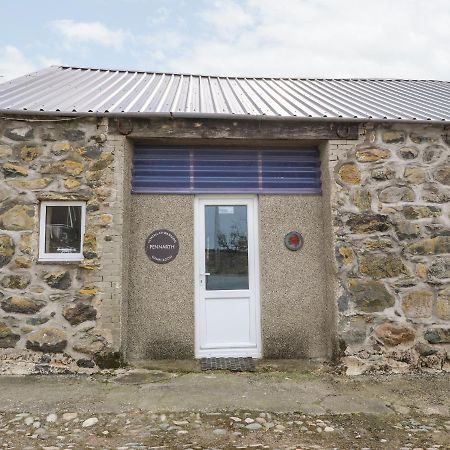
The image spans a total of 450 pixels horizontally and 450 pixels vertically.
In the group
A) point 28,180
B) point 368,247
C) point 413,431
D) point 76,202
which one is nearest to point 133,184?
point 76,202

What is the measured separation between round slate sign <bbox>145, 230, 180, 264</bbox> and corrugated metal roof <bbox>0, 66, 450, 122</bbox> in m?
1.52

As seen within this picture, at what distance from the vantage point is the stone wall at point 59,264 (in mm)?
5039

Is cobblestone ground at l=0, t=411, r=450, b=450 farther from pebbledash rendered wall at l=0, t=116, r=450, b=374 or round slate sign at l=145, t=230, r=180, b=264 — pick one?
round slate sign at l=145, t=230, r=180, b=264

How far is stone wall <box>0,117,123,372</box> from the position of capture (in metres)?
5.04

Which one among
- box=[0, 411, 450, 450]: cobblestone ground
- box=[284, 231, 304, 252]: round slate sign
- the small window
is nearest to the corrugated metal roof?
the small window

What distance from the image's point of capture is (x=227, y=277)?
577 centimetres

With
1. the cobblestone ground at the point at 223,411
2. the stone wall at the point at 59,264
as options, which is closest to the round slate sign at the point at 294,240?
the cobblestone ground at the point at 223,411

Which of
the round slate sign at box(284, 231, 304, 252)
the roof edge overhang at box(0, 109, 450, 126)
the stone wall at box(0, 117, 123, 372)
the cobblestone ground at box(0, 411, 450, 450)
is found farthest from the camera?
the round slate sign at box(284, 231, 304, 252)

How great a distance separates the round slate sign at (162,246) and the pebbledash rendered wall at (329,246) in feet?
1.14

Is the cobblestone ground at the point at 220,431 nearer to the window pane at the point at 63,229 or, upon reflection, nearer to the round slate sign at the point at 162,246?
the window pane at the point at 63,229

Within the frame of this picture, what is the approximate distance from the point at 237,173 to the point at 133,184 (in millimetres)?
1350

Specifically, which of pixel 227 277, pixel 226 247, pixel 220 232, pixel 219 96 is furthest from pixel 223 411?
pixel 219 96

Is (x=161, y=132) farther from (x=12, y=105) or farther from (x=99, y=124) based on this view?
(x=12, y=105)

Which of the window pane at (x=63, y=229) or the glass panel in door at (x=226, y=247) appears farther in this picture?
the glass panel in door at (x=226, y=247)
